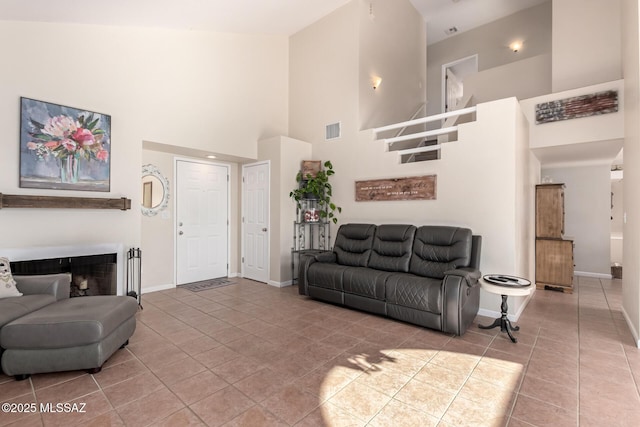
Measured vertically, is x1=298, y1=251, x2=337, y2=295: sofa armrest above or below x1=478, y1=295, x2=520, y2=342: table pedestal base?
above

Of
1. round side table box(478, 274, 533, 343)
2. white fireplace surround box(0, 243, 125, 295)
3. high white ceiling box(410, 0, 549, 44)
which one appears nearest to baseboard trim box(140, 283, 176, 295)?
white fireplace surround box(0, 243, 125, 295)

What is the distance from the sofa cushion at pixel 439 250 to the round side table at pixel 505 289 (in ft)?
1.19

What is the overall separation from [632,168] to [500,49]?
5481 mm

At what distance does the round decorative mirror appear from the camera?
184 inches

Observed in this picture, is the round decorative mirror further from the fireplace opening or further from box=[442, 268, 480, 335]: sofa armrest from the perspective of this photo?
box=[442, 268, 480, 335]: sofa armrest

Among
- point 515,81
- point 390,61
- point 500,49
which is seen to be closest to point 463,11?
point 500,49

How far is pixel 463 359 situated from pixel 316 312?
1.75 m

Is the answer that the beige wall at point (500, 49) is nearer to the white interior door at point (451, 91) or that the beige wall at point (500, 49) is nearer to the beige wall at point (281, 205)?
the white interior door at point (451, 91)

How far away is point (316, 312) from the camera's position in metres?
3.79

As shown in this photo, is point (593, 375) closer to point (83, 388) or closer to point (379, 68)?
point (83, 388)

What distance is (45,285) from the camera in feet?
9.21

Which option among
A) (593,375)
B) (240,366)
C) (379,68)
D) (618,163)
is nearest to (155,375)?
(240,366)

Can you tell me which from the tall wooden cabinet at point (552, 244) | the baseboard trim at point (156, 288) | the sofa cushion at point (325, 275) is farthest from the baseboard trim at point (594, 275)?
the baseboard trim at point (156, 288)

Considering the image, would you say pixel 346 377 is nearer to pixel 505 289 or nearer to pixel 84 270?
pixel 505 289
